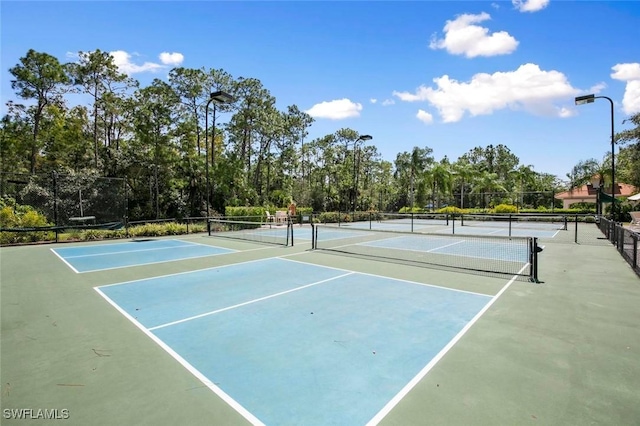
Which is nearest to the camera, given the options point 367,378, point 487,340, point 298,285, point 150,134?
point 367,378

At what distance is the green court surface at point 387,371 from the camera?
273cm

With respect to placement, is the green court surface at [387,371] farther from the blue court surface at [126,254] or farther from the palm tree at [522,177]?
the palm tree at [522,177]

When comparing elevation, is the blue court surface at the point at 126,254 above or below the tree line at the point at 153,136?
below

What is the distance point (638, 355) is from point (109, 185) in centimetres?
2266

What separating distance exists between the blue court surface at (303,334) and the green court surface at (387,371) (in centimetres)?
5

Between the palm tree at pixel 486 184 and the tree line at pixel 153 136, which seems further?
the palm tree at pixel 486 184

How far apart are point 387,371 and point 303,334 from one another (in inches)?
51.6

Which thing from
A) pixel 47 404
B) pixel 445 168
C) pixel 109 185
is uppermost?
pixel 445 168

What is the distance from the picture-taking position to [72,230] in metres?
16.0

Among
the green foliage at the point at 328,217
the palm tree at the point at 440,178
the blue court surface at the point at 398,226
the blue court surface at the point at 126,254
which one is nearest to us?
the blue court surface at the point at 126,254

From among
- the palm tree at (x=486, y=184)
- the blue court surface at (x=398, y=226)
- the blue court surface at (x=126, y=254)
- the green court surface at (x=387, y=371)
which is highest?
the palm tree at (x=486, y=184)

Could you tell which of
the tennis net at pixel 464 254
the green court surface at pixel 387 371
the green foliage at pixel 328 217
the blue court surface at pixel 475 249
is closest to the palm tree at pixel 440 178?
the green foliage at pixel 328 217

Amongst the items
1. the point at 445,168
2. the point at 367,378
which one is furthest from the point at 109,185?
the point at 445,168

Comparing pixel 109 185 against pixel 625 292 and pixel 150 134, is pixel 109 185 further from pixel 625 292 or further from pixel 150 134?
pixel 625 292
